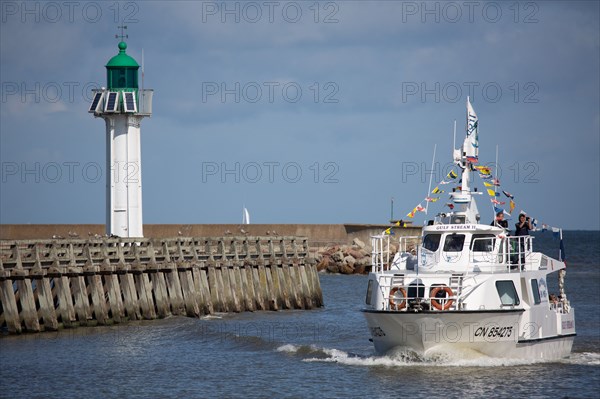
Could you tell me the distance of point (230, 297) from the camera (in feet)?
139

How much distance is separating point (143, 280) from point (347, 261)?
32.1 m

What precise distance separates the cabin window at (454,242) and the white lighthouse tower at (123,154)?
65.9ft

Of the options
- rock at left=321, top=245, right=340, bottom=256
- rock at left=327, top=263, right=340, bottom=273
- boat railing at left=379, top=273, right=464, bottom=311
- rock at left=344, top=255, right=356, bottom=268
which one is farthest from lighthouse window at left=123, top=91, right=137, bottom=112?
rock at left=321, top=245, right=340, bottom=256

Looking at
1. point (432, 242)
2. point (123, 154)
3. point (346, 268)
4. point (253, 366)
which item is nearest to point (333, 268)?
point (346, 268)

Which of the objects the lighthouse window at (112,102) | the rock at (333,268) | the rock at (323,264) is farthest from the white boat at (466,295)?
the rock at (323,264)

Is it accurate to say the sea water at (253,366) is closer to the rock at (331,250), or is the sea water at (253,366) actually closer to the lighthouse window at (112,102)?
the lighthouse window at (112,102)

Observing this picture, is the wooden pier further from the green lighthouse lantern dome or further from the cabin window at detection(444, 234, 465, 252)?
the cabin window at detection(444, 234, 465, 252)

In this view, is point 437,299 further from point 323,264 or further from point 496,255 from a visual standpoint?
point 323,264

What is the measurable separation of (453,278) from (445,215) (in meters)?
3.00

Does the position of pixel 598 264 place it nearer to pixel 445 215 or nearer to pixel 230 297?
pixel 230 297

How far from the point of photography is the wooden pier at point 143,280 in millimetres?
34844

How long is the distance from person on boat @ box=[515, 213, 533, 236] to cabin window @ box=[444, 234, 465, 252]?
192 cm

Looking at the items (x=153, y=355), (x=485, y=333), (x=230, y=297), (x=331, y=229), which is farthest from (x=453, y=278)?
(x=331, y=229)

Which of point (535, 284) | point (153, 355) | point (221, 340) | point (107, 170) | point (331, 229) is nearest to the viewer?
point (535, 284)
